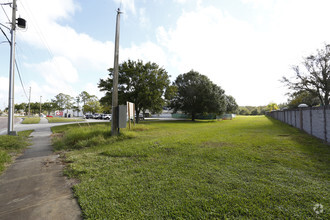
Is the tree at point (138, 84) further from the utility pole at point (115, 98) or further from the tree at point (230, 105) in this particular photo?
the tree at point (230, 105)

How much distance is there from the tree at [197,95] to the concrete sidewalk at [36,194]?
80.9 ft

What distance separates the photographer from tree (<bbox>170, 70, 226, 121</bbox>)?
2682 cm

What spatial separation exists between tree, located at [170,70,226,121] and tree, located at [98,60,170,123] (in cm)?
740

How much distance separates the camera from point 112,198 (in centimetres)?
267

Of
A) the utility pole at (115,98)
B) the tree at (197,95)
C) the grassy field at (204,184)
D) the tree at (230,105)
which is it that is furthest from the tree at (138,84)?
the tree at (230,105)

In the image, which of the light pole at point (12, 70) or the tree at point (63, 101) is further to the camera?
the tree at point (63, 101)

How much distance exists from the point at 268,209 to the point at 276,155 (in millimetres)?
3299

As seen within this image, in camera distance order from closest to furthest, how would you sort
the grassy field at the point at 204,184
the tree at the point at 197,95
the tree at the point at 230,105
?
the grassy field at the point at 204,184 → the tree at the point at 197,95 → the tree at the point at 230,105

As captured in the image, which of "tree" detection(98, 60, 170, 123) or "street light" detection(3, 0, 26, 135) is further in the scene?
"tree" detection(98, 60, 170, 123)

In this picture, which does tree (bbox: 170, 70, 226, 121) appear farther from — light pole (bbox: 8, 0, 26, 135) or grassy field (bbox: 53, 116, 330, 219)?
grassy field (bbox: 53, 116, 330, 219)

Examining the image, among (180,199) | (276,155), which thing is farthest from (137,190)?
(276,155)

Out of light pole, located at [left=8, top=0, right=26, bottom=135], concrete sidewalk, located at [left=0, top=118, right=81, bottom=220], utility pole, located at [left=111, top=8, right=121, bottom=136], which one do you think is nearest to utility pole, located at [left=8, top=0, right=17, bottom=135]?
light pole, located at [left=8, top=0, right=26, bottom=135]

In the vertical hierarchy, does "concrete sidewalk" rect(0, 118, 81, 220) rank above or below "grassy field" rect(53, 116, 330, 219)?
below

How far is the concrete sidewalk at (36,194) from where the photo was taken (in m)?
2.36
